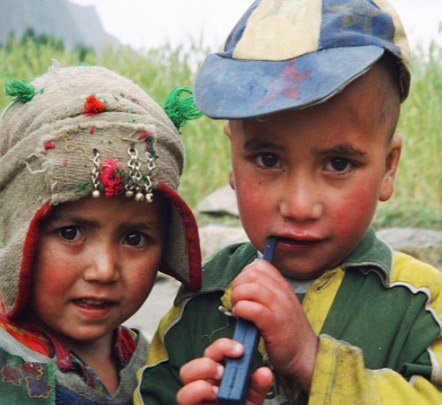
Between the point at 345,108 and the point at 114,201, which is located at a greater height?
the point at 345,108

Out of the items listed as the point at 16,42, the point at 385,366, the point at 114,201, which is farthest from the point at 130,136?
the point at 16,42

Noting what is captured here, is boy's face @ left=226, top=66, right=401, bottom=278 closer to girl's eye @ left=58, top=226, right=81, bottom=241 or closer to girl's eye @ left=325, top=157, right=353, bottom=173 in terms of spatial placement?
girl's eye @ left=325, top=157, right=353, bottom=173

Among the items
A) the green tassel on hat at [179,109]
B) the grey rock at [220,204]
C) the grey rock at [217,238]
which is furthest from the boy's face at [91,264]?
the grey rock at [220,204]

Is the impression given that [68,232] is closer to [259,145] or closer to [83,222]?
[83,222]

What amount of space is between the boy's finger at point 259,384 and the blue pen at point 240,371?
3 centimetres

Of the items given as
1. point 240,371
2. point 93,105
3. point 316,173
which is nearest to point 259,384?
point 240,371

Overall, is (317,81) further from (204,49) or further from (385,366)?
(204,49)

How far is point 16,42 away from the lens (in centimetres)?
758

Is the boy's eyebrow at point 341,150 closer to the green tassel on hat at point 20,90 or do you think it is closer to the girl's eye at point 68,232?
the girl's eye at point 68,232

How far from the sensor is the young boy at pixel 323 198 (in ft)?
5.30

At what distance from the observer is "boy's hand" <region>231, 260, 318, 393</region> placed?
5.08 feet

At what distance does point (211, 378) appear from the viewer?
1.51 metres

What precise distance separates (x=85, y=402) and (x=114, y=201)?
1.76 feet

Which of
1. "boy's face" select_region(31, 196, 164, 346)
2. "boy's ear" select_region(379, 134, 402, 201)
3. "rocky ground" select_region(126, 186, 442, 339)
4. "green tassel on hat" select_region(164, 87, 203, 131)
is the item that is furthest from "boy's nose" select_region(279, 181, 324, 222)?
"rocky ground" select_region(126, 186, 442, 339)
